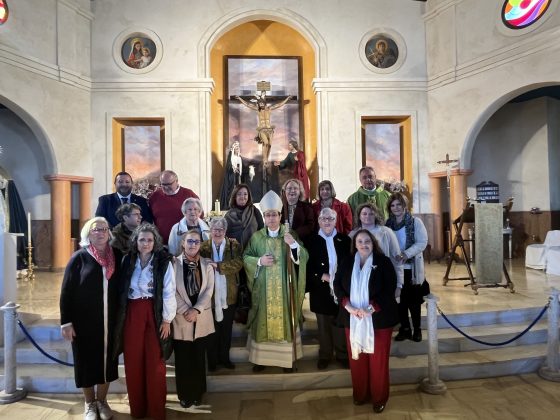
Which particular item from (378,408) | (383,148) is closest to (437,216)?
(383,148)

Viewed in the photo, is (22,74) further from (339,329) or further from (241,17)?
(339,329)

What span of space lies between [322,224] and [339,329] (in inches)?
43.3

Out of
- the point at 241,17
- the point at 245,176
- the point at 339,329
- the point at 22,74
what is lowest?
the point at 339,329

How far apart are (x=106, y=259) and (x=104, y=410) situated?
1.33 meters

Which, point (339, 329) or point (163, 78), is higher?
point (163, 78)

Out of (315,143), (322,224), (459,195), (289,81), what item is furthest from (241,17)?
(322,224)

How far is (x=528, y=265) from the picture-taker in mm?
8953

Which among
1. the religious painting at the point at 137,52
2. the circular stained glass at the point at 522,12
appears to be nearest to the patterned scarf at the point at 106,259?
the religious painting at the point at 137,52

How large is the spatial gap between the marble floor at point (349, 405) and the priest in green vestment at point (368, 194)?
6.62ft

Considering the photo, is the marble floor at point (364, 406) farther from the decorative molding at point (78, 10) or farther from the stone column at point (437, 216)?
the decorative molding at point (78, 10)

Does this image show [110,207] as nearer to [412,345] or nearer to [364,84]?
[412,345]

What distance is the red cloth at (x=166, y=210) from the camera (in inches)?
191

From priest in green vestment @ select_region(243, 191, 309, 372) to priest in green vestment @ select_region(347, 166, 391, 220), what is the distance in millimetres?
1285

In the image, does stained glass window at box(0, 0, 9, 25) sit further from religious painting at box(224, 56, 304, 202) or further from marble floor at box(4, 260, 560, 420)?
marble floor at box(4, 260, 560, 420)
